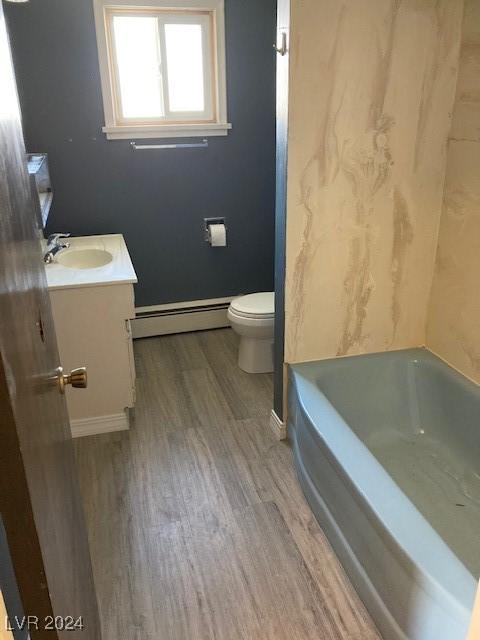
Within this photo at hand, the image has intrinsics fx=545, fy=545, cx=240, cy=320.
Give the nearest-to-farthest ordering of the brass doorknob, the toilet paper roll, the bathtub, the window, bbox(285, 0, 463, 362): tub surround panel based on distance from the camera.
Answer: the brass doorknob, the bathtub, bbox(285, 0, 463, 362): tub surround panel, the window, the toilet paper roll

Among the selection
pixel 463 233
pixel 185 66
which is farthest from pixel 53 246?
pixel 463 233

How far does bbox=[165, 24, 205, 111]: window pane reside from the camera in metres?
3.20

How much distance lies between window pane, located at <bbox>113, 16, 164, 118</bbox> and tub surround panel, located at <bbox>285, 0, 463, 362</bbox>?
148cm

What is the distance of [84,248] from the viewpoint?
10.0ft

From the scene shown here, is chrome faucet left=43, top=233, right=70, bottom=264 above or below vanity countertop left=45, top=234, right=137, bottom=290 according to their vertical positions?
above

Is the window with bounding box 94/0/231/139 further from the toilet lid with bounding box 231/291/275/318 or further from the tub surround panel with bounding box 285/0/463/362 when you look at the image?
the tub surround panel with bounding box 285/0/463/362

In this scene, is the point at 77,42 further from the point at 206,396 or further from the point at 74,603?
the point at 74,603

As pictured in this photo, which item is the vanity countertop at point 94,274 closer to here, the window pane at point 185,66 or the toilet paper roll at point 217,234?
the toilet paper roll at point 217,234

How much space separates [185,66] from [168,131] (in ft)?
1.33

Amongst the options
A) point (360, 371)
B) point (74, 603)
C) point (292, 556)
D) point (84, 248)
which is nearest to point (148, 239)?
point (84, 248)

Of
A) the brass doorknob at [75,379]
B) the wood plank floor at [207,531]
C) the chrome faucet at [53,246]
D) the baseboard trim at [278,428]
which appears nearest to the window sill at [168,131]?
the chrome faucet at [53,246]

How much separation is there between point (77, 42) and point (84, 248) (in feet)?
3.67

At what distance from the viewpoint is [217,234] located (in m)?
3.51

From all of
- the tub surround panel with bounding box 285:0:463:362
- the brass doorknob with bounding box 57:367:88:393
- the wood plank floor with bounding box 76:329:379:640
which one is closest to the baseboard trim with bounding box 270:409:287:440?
the wood plank floor with bounding box 76:329:379:640
